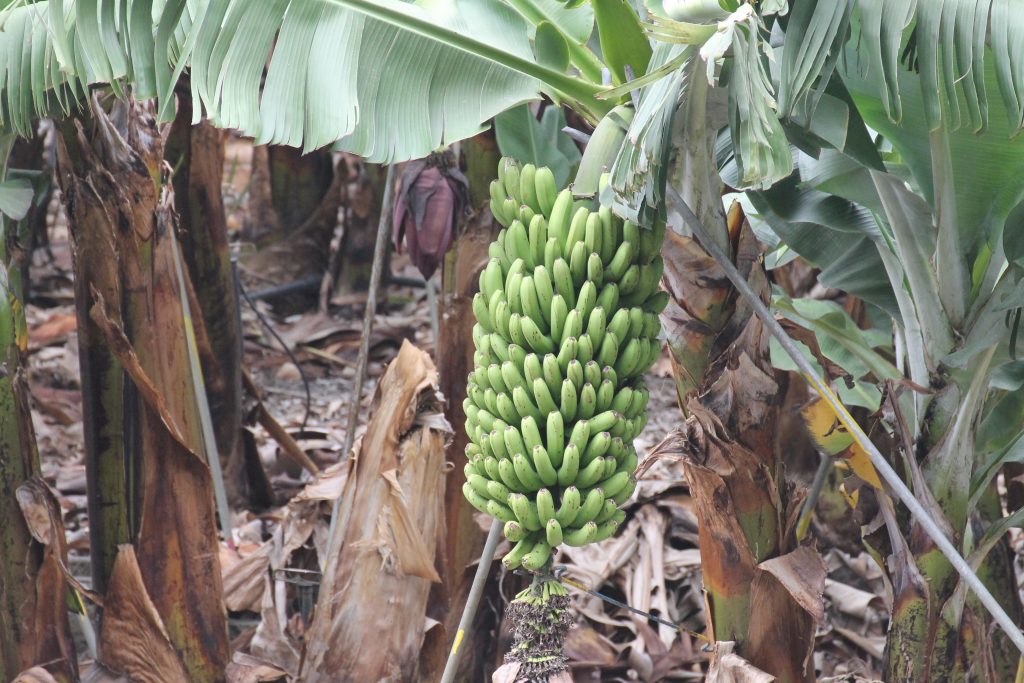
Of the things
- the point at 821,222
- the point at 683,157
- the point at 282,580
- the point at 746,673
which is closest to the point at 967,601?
the point at 746,673

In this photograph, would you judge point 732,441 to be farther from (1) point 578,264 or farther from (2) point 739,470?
(1) point 578,264

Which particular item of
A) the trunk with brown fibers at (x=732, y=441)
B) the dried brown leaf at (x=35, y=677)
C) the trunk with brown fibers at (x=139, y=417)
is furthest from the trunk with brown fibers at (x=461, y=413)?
the dried brown leaf at (x=35, y=677)

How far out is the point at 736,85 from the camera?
887 millimetres

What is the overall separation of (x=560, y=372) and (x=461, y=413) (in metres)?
0.72

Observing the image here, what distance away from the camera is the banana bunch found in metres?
0.93

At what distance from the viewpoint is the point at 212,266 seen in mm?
2395

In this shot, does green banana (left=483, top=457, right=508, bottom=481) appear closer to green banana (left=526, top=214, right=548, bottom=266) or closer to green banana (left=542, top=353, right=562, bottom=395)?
green banana (left=542, top=353, right=562, bottom=395)

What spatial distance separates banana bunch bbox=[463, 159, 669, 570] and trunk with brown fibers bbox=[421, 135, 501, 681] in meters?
0.59

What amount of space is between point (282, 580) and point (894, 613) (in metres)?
1.10

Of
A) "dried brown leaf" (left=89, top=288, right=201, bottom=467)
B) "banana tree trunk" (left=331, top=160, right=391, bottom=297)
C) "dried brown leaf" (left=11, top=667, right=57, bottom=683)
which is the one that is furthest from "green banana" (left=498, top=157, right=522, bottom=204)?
"banana tree trunk" (left=331, top=160, right=391, bottom=297)

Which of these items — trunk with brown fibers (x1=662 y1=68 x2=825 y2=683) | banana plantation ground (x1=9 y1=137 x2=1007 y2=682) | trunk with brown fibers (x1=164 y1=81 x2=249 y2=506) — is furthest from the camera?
trunk with brown fibers (x1=164 y1=81 x2=249 y2=506)

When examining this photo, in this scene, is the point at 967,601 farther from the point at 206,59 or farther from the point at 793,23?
the point at 206,59

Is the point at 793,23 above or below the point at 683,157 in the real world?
above

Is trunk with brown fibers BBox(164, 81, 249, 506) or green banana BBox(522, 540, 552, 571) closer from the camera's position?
green banana BBox(522, 540, 552, 571)
